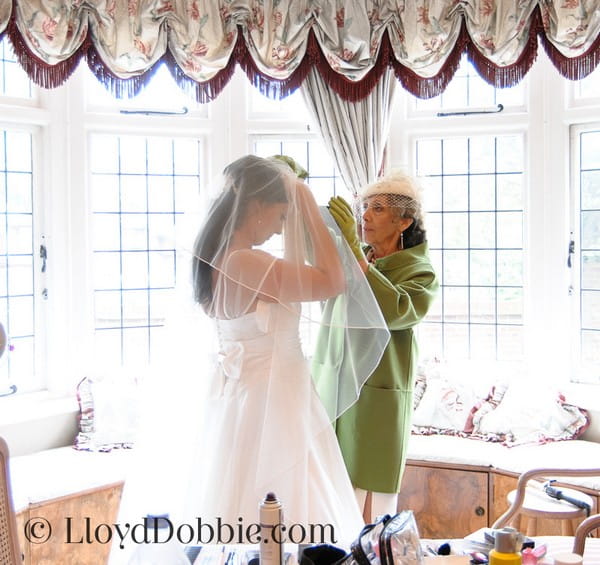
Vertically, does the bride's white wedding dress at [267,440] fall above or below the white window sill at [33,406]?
above

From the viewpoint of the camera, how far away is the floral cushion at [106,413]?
12.5 feet

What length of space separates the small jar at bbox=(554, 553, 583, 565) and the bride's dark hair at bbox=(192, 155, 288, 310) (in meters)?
1.21

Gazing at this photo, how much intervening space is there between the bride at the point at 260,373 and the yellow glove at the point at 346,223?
0.13 m

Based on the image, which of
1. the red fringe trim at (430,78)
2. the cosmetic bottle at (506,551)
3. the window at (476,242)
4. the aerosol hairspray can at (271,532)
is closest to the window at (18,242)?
the red fringe trim at (430,78)

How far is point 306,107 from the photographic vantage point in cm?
407

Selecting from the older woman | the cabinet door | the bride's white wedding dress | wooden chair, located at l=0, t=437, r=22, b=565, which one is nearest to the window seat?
the cabinet door

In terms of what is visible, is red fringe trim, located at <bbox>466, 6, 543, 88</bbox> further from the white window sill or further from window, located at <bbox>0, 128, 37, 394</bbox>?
the white window sill

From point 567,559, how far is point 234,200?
131 cm

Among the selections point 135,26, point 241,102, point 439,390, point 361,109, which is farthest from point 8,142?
point 439,390

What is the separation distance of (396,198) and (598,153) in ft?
5.77

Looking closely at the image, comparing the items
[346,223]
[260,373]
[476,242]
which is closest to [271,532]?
[260,373]

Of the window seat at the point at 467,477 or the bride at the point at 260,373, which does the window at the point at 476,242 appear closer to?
the window seat at the point at 467,477

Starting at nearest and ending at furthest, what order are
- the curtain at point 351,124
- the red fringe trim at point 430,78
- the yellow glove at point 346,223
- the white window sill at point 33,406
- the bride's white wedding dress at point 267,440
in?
1. the bride's white wedding dress at point 267,440
2. the yellow glove at point 346,223
3. the white window sill at point 33,406
4. the red fringe trim at point 430,78
5. the curtain at point 351,124

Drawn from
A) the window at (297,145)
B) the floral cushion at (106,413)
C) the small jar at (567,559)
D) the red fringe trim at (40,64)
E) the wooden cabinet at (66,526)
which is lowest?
the wooden cabinet at (66,526)
